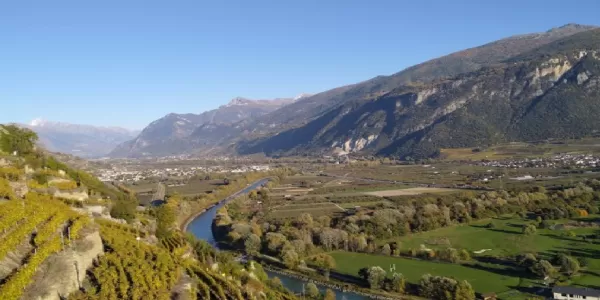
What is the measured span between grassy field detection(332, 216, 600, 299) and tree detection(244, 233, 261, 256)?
419 inches

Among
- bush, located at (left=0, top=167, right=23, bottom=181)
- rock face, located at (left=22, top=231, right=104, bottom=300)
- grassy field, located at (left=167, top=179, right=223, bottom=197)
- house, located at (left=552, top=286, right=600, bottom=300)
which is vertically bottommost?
house, located at (left=552, top=286, right=600, bottom=300)

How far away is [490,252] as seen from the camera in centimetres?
6044

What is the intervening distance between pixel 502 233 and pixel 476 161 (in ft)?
363

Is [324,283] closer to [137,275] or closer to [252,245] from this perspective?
[252,245]

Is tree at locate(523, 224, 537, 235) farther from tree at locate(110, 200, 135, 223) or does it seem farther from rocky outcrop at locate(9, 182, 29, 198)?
rocky outcrop at locate(9, 182, 29, 198)

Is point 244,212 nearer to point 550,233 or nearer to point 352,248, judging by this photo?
point 352,248

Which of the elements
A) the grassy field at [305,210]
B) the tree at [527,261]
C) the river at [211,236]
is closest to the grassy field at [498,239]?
the tree at [527,261]

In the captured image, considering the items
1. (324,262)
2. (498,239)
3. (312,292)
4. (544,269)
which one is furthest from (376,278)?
(498,239)

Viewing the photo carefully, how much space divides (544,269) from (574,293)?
23.7ft

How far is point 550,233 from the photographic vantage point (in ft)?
225

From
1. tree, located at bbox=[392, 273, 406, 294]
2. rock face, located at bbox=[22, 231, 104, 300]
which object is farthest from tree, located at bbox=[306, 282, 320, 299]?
rock face, located at bbox=[22, 231, 104, 300]

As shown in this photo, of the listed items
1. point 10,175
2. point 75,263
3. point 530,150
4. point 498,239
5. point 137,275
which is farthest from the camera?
point 530,150

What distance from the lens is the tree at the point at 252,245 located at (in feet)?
211

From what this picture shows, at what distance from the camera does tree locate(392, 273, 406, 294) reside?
47.7m
